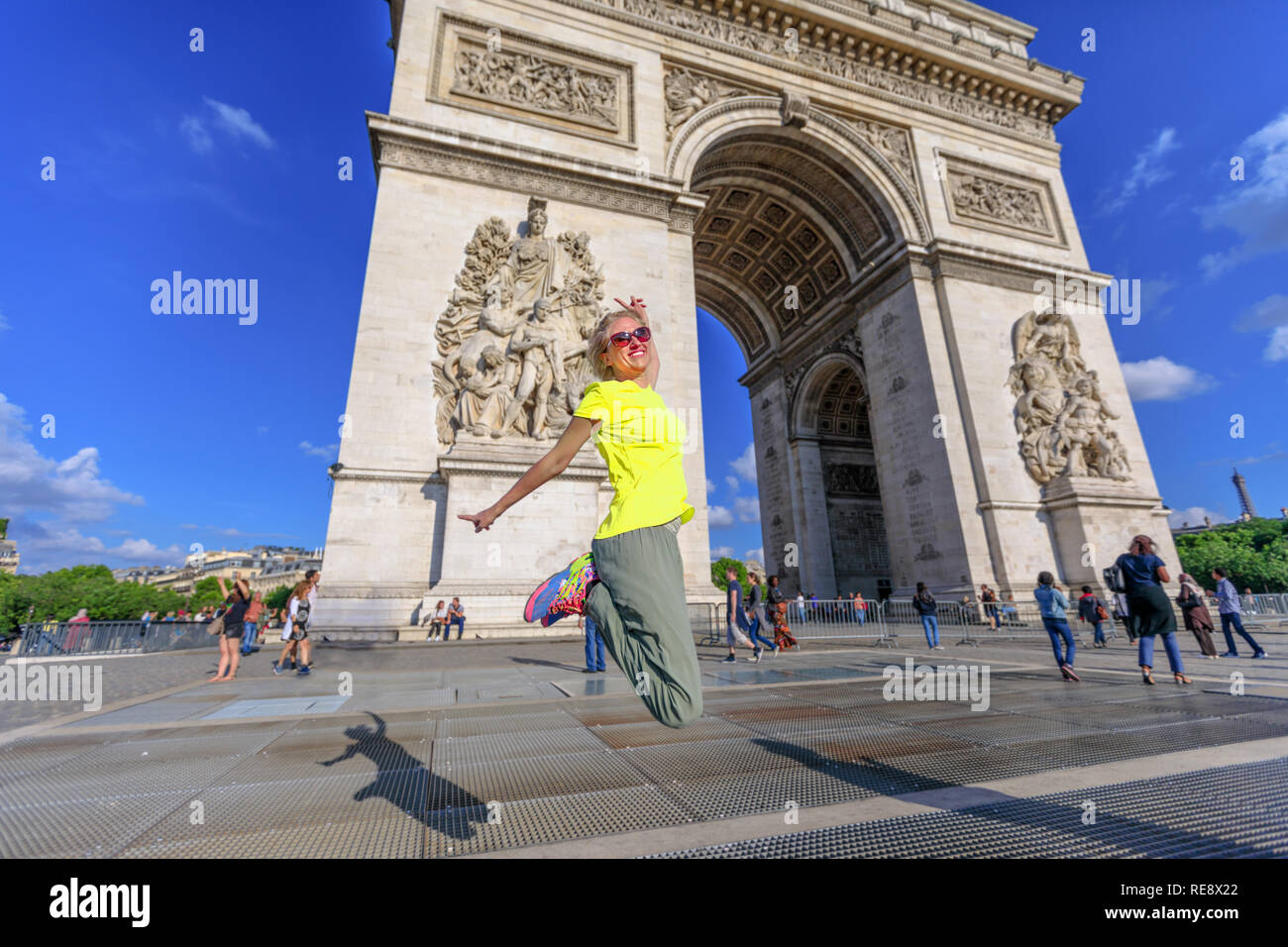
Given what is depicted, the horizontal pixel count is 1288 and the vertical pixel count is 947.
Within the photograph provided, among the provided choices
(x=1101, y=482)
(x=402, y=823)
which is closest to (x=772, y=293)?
(x=1101, y=482)

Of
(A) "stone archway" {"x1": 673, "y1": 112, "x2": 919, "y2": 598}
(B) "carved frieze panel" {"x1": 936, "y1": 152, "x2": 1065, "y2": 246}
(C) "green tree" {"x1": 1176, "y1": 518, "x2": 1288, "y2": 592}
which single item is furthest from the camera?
(C) "green tree" {"x1": 1176, "y1": 518, "x2": 1288, "y2": 592}

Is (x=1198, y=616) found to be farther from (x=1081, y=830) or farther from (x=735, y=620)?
(x=1081, y=830)

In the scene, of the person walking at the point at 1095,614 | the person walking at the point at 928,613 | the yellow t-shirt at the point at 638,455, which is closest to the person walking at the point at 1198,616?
the person walking at the point at 1095,614

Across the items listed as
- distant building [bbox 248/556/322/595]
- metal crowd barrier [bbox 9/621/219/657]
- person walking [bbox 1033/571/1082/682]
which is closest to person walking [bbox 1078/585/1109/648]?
person walking [bbox 1033/571/1082/682]

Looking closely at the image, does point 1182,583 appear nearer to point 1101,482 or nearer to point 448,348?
point 1101,482

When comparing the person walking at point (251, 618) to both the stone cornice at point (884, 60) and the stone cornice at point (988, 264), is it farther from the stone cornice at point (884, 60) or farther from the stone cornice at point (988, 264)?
the stone cornice at point (988, 264)

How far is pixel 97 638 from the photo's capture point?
505 inches

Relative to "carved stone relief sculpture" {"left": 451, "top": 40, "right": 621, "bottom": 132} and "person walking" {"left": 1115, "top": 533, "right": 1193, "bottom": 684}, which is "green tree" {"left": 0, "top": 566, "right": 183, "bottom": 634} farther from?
"person walking" {"left": 1115, "top": 533, "right": 1193, "bottom": 684}

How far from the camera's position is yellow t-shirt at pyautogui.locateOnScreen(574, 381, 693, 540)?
169cm

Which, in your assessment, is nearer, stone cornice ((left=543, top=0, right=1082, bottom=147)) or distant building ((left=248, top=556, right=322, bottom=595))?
stone cornice ((left=543, top=0, right=1082, bottom=147))

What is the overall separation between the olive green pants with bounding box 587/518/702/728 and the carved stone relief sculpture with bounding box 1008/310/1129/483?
55.3 feet

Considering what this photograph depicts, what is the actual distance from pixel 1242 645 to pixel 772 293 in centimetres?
1751

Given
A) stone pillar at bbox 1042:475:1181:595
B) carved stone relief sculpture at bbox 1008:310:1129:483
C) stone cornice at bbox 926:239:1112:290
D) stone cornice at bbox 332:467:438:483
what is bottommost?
stone pillar at bbox 1042:475:1181:595

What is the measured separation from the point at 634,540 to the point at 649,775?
4.72 feet
